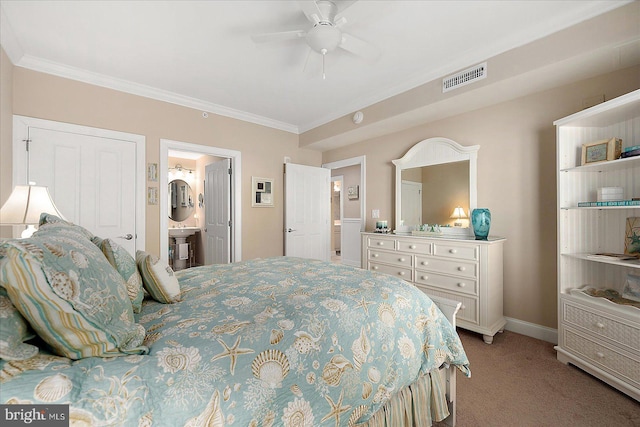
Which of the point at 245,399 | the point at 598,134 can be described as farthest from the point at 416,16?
the point at 245,399

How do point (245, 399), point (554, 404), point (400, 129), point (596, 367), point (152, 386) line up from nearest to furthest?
point (152, 386)
point (245, 399)
point (554, 404)
point (596, 367)
point (400, 129)

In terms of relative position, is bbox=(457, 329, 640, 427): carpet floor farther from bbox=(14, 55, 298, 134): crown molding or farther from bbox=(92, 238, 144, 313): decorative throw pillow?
bbox=(14, 55, 298, 134): crown molding

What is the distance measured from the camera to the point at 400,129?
3789 millimetres

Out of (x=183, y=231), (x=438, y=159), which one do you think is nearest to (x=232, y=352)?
(x=438, y=159)

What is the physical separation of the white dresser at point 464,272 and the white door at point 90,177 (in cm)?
322

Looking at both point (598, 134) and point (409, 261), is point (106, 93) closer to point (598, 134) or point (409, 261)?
point (409, 261)

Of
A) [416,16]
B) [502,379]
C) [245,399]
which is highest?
[416,16]

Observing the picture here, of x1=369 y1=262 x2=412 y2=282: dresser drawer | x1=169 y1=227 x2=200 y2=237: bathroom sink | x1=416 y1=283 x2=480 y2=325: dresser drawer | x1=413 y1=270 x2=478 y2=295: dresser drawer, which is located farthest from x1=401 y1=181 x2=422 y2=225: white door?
x1=169 y1=227 x2=200 y2=237: bathroom sink

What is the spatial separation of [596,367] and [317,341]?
2189mm

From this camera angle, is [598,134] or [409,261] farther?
[409,261]

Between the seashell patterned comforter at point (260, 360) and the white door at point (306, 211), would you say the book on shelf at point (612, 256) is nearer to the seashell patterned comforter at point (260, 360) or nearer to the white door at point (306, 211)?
the seashell patterned comforter at point (260, 360)

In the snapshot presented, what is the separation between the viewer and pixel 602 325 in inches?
75.1

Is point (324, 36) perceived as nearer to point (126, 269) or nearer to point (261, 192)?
point (126, 269)

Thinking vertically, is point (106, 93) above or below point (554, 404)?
above
